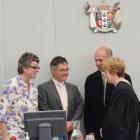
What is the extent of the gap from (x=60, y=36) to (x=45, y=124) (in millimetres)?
1883

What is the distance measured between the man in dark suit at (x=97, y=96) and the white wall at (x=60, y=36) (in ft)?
0.84

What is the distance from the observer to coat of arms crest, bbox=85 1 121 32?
14.8 ft

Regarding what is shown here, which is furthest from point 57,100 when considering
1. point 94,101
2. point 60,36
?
point 60,36

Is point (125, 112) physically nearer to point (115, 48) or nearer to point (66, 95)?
point (66, 95)

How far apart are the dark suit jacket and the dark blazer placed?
11 centimetres

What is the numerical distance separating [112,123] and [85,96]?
3.70ft

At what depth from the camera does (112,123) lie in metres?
3.28

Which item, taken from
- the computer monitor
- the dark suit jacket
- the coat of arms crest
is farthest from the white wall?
the computer monitor

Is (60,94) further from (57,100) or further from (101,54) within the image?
(101,54)

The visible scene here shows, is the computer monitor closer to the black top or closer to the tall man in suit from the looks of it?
the black top

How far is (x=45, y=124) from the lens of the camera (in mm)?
2734

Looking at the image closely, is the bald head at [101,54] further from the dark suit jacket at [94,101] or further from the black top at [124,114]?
the black top at [124,114]

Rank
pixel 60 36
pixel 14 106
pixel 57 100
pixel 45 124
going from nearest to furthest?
1. pixel 45 124
2. pixel 14 106
3. pixel 57 100
4. pixel 60 36

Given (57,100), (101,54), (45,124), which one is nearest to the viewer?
(45,124)
